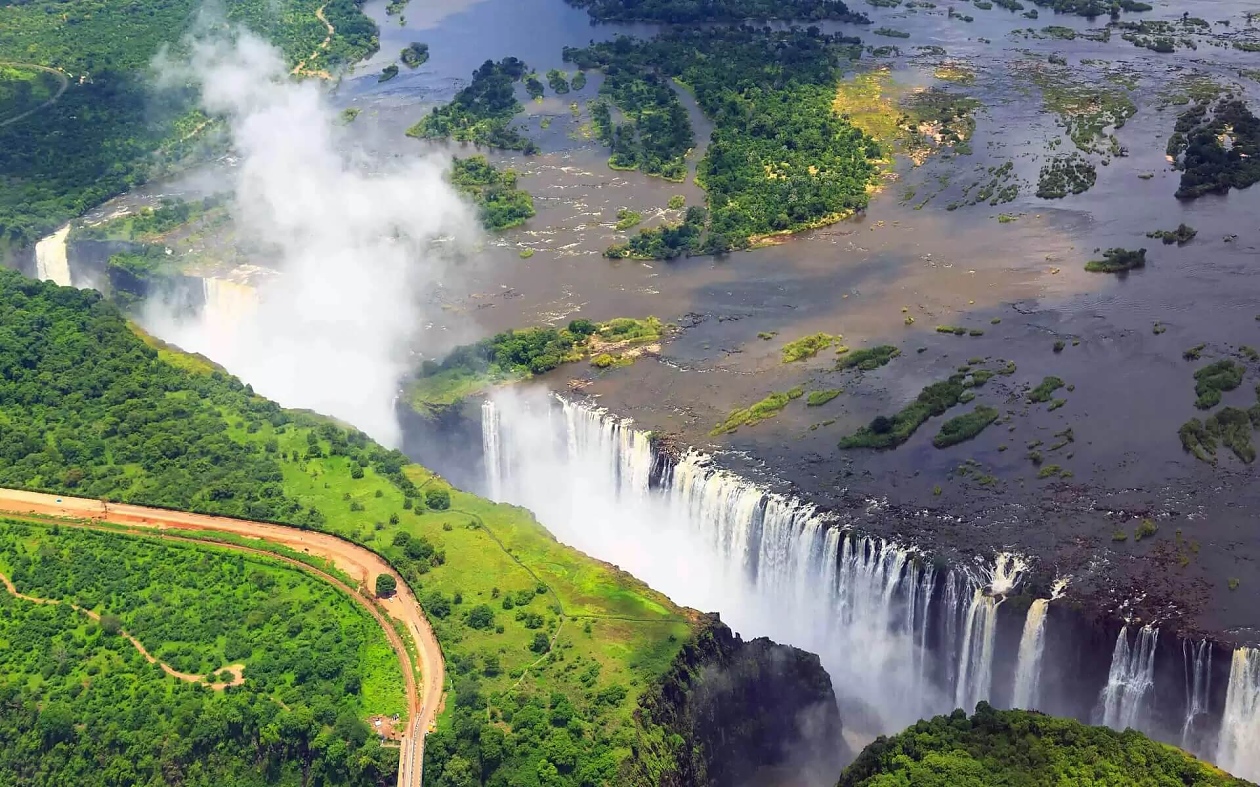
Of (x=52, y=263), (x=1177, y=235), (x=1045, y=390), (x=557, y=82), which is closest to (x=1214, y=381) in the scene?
(x=1045, y=390)

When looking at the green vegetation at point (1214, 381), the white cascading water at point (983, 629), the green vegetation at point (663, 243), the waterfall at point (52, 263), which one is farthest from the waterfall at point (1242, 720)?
the waterfall at point (52, 263)

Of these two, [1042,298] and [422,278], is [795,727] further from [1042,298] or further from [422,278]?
[422,278]

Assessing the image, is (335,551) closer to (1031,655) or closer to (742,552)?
(742,552)

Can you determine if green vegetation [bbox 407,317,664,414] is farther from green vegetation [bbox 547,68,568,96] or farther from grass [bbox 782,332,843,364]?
green vegetation [bbox 547,68,568,96]

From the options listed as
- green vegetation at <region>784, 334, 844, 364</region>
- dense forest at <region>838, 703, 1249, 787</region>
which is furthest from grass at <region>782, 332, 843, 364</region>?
dense forest at <region>838, 703, 1249, 787</region>

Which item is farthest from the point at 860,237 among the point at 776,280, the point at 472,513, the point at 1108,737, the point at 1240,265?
the point at 1108,737

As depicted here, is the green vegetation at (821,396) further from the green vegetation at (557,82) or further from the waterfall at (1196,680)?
the green vegetation at (557,82)
